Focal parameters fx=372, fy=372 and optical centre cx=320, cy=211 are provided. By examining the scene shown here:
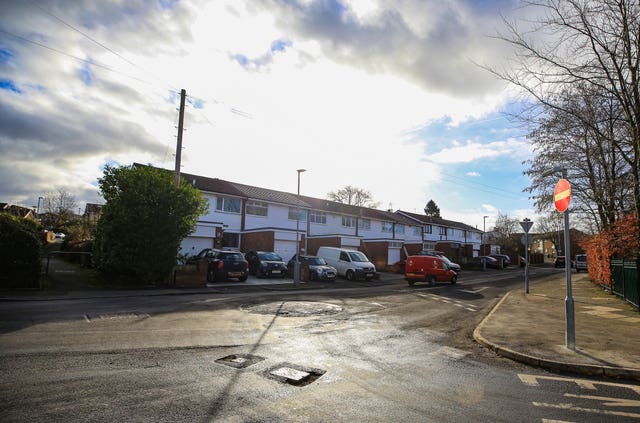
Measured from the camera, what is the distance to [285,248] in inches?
1184

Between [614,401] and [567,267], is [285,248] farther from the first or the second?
[614,401]

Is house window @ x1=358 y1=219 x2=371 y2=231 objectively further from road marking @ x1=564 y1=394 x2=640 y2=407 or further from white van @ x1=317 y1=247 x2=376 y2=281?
road marking @ x1=564 y1=394 x2=640 y2=407

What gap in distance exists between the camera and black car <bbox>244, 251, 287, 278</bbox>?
73.4 ft

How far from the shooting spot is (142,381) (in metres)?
4.64

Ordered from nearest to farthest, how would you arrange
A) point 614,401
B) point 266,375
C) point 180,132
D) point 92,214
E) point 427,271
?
1. point 614,401
2. point 266,375
3. point 180,132
4. point 427,271
5. point 92,214

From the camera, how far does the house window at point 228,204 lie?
29.3 meters

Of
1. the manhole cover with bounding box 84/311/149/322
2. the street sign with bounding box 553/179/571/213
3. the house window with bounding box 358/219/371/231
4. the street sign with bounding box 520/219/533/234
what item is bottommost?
the manhole cover with bounding box 84/311/149/322

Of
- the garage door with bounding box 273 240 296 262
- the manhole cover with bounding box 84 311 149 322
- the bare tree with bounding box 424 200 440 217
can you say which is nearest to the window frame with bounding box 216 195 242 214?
the garage door with bounding box 273 240 296 262

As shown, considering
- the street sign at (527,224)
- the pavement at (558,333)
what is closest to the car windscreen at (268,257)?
the pavement at (558,333)

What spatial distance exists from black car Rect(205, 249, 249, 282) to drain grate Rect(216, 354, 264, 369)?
13.7m

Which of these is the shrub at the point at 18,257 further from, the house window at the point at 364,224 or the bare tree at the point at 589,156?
the house window at the point at 364,224

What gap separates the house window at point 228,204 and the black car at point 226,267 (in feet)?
32.1

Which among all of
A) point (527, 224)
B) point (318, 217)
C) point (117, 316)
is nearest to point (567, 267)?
point (117, 316)

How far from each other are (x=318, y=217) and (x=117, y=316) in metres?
29.5
